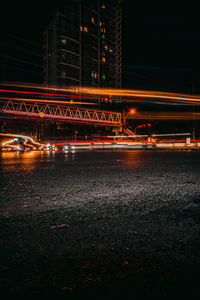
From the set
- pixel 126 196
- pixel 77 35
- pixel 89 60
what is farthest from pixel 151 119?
pixel 126 196

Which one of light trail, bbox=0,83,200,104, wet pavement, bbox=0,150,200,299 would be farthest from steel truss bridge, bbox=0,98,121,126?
wet pavement, bbox=0,150,200,299

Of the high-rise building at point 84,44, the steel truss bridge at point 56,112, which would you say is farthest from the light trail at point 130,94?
the steel truss bridge at point 56,112

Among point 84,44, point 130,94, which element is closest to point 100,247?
point 130,94

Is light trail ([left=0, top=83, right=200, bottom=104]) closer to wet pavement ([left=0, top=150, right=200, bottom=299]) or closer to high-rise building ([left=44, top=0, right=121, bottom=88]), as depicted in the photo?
high-rise building ([left=44, top=0, right=121, bottom=88])

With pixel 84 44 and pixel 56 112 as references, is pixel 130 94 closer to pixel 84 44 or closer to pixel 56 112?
pixel 56 112

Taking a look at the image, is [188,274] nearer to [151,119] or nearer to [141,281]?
[141,281]

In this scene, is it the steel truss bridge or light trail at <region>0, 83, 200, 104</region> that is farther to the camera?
the steel truss bridge

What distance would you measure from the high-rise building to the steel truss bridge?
53.5 feet

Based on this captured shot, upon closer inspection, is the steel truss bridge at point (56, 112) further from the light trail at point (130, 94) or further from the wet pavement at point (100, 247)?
the wet pavement at point (100, 247)

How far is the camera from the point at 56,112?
216 feet

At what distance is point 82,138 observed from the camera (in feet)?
105

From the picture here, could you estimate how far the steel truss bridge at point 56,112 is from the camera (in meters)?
51.3

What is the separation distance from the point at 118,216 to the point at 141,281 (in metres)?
1.09

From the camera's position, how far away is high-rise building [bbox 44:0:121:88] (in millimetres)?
80812
